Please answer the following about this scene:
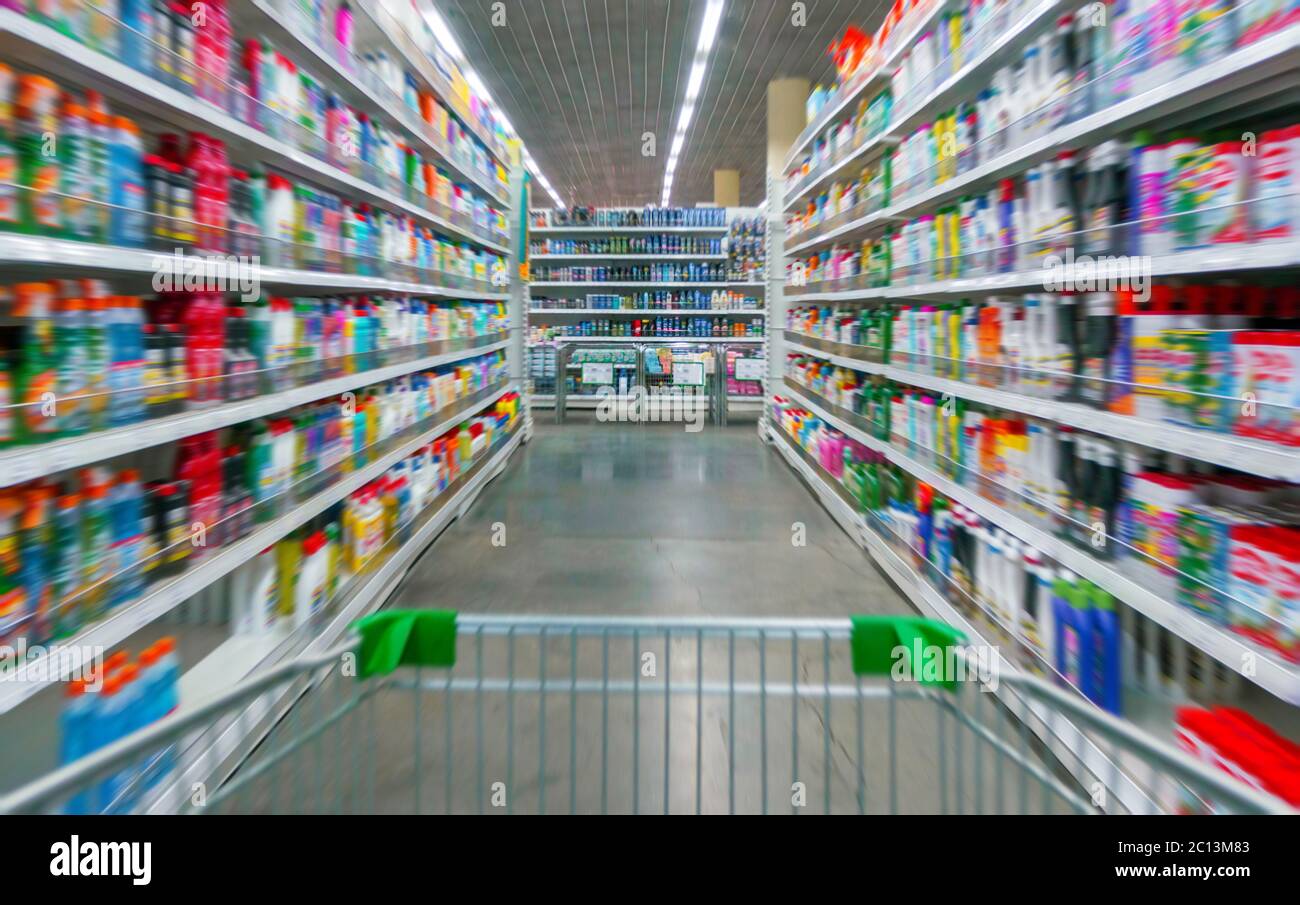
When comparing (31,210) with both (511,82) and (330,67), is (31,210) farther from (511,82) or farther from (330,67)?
(511,82)

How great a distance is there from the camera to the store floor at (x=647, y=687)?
198 centimetres

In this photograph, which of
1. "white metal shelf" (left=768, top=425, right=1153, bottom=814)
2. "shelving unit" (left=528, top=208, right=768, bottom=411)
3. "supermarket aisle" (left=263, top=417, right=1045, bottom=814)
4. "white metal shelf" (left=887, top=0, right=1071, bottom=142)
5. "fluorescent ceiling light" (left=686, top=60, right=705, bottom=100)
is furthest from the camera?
"shelving unit" (left=528, top=208, right=768, bottom=411)

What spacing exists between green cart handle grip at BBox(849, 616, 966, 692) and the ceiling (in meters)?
8.82

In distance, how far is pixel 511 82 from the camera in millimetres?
A: 11773

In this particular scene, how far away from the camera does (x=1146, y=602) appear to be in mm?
1991

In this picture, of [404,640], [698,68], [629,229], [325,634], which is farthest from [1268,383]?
[698,68]

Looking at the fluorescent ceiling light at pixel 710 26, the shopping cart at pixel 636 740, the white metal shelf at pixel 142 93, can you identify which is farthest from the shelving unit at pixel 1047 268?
the fluorescent ceiling light at pixel 710 26

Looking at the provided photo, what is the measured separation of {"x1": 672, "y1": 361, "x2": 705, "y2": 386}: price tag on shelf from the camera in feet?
34.5

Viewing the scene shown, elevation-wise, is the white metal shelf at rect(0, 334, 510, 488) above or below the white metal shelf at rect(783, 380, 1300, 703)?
above

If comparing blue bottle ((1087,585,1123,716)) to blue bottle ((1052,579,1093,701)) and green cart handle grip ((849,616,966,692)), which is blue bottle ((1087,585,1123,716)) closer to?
blue bottle ((1052,579,1093,701))

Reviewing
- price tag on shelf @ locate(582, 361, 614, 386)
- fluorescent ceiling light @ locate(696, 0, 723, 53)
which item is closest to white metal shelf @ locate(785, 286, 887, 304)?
fluorescent ceiling light @ locate(696, 0, 723, 53)

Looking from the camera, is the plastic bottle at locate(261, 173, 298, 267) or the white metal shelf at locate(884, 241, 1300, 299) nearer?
the white metal shelf at locate(884, 241, 1300, 299)

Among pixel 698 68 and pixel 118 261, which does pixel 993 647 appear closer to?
pixel 118 261
